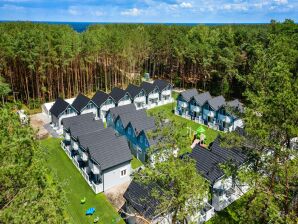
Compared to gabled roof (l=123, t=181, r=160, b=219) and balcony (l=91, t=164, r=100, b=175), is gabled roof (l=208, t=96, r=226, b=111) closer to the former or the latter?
balcony (l=91, t=164, r=100, b=175)

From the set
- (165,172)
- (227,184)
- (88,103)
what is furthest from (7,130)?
(88,103)

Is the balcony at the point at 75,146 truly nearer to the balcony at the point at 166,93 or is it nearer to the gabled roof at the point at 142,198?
the gabled roof at the point at 142,198

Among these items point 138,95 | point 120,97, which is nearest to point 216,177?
point 120,97

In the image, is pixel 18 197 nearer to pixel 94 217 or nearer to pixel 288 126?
pixel 94 217

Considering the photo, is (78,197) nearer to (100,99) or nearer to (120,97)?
(100,99)

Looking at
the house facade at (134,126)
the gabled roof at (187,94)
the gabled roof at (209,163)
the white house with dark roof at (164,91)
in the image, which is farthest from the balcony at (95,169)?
the white house with dark roof at (164,91)
